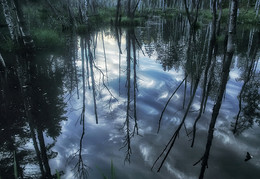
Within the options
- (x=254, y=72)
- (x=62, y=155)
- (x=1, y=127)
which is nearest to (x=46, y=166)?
(x=62, y=155)

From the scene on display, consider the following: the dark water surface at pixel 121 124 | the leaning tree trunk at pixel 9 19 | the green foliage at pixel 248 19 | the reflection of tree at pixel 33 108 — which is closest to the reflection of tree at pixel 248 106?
the dark water surface at pixel 121 124

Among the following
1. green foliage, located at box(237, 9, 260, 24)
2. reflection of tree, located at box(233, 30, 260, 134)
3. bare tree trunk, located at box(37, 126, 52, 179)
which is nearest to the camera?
bare tree trunk, located at box(37, 126, 52, 179)

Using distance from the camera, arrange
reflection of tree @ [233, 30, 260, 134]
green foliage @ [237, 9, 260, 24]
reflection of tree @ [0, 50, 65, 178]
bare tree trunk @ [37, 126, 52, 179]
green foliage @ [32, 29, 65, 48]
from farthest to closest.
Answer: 1. green foliage @ [237, 9, 260, 24]
2. green foliage @ [32, 29, 65, 48]
3. reflection of tree @ [233, 30, 260, 134]
4. reflection of tree @ [0, 50, 65, 178]
5. bare tree trunk @ [37, 126, 52, 179]

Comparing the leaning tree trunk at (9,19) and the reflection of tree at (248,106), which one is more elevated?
the leaning tree trunk at (9,19)

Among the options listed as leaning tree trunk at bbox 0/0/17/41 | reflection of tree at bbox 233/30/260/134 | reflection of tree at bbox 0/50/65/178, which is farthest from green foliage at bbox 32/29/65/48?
reflection of tree at bbox 233/30/260/134

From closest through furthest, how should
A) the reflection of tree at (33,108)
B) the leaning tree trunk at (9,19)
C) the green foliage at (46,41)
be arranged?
the reflection of tree at (33,108) → the leaning tree trunk at (9,19) → the green foliage at (46,41)

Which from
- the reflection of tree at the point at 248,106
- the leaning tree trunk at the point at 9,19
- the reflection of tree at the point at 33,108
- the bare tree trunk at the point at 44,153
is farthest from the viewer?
the leaning tree trunk at the point at 9,19

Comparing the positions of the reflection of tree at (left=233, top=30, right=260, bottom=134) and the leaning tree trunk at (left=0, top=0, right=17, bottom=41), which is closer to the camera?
the reflection of tree at (left=233, top=30, right=260, bottom=134)

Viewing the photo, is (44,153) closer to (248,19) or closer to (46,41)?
(46,41)

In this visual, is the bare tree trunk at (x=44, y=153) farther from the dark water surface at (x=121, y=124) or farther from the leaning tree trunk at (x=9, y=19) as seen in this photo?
the leaning tree trunk at (x=9, y=19)

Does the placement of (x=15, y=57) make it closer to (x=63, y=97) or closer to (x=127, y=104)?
(x=63, y=97)

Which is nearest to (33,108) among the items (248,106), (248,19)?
(248,106)

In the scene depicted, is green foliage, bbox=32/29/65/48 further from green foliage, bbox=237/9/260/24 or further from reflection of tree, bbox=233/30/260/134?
green foliage, bbox=237/9/260/24

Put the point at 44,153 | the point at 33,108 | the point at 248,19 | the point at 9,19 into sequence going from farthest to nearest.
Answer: the point at 248,19 → the point at 9,19 → the point at 33,108 → the point at 44,153
